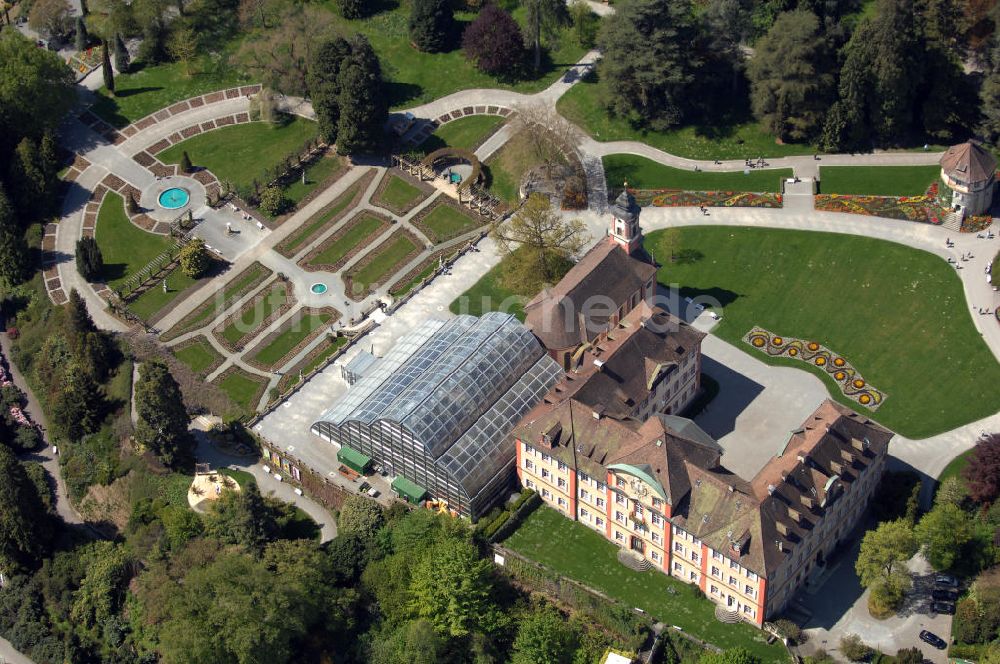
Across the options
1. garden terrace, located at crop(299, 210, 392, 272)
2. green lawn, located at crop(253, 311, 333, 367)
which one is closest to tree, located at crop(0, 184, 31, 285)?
garden terrace, located at crop(299, 210, 392, 272)

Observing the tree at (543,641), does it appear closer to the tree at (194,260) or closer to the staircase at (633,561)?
the staircase at (633,561)

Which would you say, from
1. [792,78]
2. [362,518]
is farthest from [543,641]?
[792,78]

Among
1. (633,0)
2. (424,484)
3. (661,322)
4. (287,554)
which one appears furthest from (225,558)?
(633,0)

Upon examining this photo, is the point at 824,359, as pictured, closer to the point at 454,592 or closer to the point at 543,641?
the point at 543,641

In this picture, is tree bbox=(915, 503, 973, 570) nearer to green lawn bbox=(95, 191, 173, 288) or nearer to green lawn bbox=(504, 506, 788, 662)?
green lawn bbox=(504, 506, 788, 662)

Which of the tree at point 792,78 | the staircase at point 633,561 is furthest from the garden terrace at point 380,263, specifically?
the staircase at point 633,561

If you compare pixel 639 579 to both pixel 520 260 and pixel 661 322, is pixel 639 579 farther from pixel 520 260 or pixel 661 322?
pixel 520 260

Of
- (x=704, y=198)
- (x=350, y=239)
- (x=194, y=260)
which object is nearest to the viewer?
(x=194, y=260)
